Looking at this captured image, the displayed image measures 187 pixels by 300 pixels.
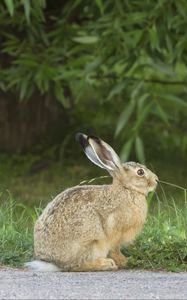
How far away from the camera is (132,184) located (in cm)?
916

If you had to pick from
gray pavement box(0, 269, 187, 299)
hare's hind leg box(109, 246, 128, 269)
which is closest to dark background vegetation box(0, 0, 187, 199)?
hare's hind leg box(109, 246, 128, 269)

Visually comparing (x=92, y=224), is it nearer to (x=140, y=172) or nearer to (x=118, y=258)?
(x=118, y=258)

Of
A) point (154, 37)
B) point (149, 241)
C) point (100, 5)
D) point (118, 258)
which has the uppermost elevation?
point (100, 5)

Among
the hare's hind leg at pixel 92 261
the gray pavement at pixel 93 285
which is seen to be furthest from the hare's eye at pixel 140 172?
the gray pavement at pixel 93 285

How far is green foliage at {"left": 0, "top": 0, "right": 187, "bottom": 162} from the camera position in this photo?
13.0 m

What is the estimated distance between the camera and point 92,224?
28.9 feet

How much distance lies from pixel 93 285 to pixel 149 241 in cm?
139

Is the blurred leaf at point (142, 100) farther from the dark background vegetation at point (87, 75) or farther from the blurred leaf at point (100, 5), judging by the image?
the blurred leaf at point (100, 5)

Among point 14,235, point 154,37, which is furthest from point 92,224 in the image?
point 154,37

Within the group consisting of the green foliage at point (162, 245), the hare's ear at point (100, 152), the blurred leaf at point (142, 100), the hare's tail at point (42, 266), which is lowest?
the blurred leaf at point (142, 100)

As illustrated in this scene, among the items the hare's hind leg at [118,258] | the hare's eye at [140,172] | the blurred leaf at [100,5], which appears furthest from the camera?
the blurred leaf at [100,5]

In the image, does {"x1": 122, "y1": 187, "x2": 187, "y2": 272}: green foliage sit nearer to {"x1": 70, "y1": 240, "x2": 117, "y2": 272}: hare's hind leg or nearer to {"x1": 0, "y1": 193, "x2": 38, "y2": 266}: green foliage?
{"x1": 70, "y1": 240, "x2": 117, "y2": 272}: hare's hind leg

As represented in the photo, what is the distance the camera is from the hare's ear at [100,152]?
912 cm

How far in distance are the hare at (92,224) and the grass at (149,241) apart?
0.74 ft
